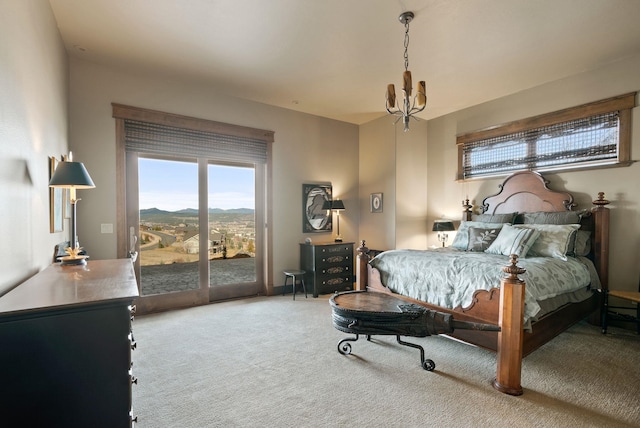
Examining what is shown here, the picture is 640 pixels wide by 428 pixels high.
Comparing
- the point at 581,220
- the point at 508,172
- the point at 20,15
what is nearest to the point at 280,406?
the point at 20,15

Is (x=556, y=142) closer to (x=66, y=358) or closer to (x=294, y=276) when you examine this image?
(x=294, y=276)

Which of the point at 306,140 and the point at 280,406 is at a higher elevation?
the point at 306,140

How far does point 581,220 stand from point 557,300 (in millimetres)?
1559

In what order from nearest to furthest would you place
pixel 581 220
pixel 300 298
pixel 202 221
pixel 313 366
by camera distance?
pixel 313 366 → pixel 581 220 → pixel 202 221 → pixel 300 298

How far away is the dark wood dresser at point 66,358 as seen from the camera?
1.14 meters

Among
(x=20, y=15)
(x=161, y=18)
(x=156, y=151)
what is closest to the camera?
(x=20, y=15)

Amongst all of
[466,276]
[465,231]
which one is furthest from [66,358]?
[465,231]

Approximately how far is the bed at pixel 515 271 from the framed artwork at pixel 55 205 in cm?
308

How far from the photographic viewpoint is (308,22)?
2824mm

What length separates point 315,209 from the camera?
216 inches

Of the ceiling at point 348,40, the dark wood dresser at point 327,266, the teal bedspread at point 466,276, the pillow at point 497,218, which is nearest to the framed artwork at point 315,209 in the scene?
the dark wood dresser at point 327,266

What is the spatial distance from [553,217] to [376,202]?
2.70 m

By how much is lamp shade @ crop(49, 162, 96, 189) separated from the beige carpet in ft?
5.18

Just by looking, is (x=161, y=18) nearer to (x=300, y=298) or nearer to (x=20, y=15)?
(x=20, y=15)
